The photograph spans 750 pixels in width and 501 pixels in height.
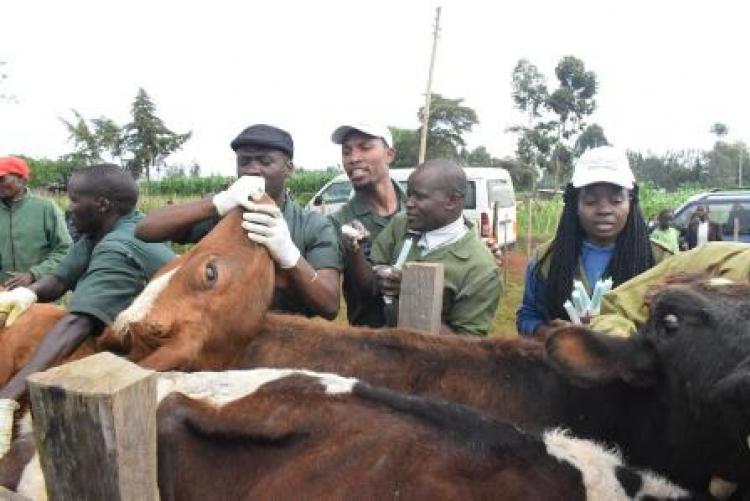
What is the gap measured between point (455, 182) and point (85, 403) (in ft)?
8.57

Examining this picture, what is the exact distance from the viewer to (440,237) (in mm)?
3742

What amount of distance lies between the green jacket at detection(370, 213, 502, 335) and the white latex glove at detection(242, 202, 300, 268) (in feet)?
3.06

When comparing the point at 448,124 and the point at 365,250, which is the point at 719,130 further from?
the point at 365,250

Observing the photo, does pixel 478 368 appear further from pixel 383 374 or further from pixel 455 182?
pixel 455 182

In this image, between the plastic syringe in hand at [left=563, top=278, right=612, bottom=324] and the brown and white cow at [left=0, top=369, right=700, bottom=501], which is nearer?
the brown and white cow at [left=0, top=369, right=700, bottom=501]

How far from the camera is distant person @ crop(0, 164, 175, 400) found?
3.02 meters

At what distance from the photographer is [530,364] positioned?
2.70 metres

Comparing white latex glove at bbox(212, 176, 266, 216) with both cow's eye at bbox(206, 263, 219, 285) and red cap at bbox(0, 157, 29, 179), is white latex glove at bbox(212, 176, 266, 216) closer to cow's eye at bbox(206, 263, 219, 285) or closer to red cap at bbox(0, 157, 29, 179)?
cow's eye at bbox(206, 263, 219, 285)

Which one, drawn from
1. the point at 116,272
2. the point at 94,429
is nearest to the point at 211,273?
the point at 116,272

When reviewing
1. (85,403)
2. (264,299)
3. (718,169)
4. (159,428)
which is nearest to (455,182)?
(264,299)

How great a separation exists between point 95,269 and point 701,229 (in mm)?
15604

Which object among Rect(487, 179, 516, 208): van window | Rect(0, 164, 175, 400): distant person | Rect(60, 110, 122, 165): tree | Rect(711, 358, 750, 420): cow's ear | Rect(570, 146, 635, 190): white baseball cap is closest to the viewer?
Rect(711, 358, 750, 420): cow's ear

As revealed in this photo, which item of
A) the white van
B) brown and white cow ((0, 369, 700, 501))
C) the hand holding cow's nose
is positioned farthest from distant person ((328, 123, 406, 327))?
the white van

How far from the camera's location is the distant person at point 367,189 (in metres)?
4.14
